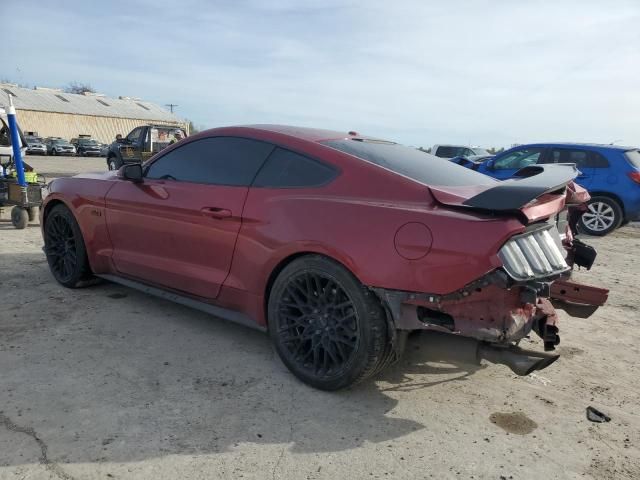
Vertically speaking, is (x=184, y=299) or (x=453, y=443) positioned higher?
(x=184, y=299)

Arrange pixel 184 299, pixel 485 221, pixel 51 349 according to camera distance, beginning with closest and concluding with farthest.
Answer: pixel 485 221
pixel 51 349
pixel 184 299

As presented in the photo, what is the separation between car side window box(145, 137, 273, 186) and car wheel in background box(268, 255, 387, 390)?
32.1 inches

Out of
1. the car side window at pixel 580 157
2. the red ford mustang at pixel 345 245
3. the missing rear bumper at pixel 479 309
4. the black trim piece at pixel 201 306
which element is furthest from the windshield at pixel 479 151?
the missing rear bumper at pixel 479 309

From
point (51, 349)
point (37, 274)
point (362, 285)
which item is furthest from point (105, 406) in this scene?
point (37, 274)

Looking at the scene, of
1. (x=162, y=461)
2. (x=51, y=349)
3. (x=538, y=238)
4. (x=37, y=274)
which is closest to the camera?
(x=162, y=461)

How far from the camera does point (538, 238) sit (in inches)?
103

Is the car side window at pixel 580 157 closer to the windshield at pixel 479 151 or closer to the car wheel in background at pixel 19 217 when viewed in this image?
the car wheel in background at pixel 19 217

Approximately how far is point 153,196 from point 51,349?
4.22ft

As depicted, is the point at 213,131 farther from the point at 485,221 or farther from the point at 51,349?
the point at 485,221

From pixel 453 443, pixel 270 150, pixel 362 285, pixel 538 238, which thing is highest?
pixel 270 150

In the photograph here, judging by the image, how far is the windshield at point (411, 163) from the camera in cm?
306

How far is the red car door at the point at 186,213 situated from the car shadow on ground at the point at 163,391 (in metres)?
0.43

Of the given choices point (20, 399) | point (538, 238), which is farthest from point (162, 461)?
point (538, 238)

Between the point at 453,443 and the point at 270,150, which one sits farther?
the point at 270,150
